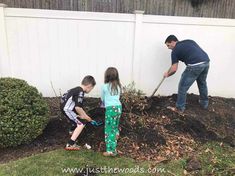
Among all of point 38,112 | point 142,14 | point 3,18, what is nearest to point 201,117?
point 142,14

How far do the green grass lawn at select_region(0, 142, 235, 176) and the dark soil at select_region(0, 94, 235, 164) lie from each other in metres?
0.19

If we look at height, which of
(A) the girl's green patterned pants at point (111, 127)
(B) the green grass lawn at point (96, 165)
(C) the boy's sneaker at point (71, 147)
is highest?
(A) the girl's green patterned pants at point (111, 127)

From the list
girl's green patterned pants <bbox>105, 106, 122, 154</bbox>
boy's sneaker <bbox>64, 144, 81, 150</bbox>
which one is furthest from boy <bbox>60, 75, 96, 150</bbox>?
girl's green patterned pants <bbox>105, 106, 122, 154</bbox>

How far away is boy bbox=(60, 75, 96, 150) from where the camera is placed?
4500 millimetres

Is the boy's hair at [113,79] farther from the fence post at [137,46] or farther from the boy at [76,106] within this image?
the fence post at [137,46]

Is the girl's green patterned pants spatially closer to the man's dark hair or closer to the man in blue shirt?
the man in blue shirt

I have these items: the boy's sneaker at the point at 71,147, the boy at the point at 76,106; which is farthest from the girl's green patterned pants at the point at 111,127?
the boy's sneaker at the point at 71,147

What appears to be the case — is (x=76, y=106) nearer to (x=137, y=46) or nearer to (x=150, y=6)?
(x=137, y=46)

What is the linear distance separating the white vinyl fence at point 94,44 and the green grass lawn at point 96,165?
2.17 meters

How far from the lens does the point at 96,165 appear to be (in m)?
4.22

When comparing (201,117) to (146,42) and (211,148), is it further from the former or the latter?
(146,42)

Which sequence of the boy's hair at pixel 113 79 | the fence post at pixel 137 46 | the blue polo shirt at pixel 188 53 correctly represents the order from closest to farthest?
the boy's hair at pixel 113 79 < the blue polo shirt at pixel 188 53 < the fence post at pixel 137 46

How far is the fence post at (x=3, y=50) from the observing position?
5.70 m

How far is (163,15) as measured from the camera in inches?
263
